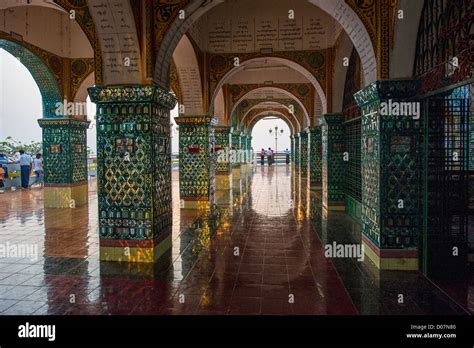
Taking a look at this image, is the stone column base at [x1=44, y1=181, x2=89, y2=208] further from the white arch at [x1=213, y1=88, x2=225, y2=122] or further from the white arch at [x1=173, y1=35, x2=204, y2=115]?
the white arch at [x1=213, y1=88, x2=225, y2=122]

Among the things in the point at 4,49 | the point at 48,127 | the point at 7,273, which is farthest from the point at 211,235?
the point at 4,49

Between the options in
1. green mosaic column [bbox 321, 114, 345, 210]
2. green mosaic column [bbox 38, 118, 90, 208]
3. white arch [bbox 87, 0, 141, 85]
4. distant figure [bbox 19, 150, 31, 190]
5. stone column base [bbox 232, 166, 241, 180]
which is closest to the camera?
white arch [bbox 87, 0, 141, 85]

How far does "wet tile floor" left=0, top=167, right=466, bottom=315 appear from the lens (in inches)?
123

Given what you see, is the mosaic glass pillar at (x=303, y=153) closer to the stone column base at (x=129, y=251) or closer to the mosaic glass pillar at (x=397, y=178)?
the mosaic glass pillar at (x=397, y=178)

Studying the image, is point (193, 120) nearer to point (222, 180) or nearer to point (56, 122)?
point (56, 122)

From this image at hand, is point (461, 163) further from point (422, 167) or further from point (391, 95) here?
point (391, 95)

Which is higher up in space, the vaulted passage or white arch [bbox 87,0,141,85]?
white arch [bbox 87,0,141,85]

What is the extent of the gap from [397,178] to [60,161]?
7885mm

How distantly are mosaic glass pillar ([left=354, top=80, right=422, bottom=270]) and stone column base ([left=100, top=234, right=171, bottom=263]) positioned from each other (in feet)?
9.08

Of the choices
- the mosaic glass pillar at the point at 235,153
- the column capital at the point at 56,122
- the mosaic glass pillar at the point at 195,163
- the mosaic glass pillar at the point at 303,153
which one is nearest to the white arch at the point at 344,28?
the mosaic glass pillar at the point at 195,163

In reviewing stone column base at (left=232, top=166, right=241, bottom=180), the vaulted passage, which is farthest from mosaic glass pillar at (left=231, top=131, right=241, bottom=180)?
the vaulted passage

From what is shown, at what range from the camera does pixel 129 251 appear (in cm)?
458

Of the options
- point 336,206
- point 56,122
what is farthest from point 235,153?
point 336,206

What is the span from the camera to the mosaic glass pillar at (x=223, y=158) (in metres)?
12.8
